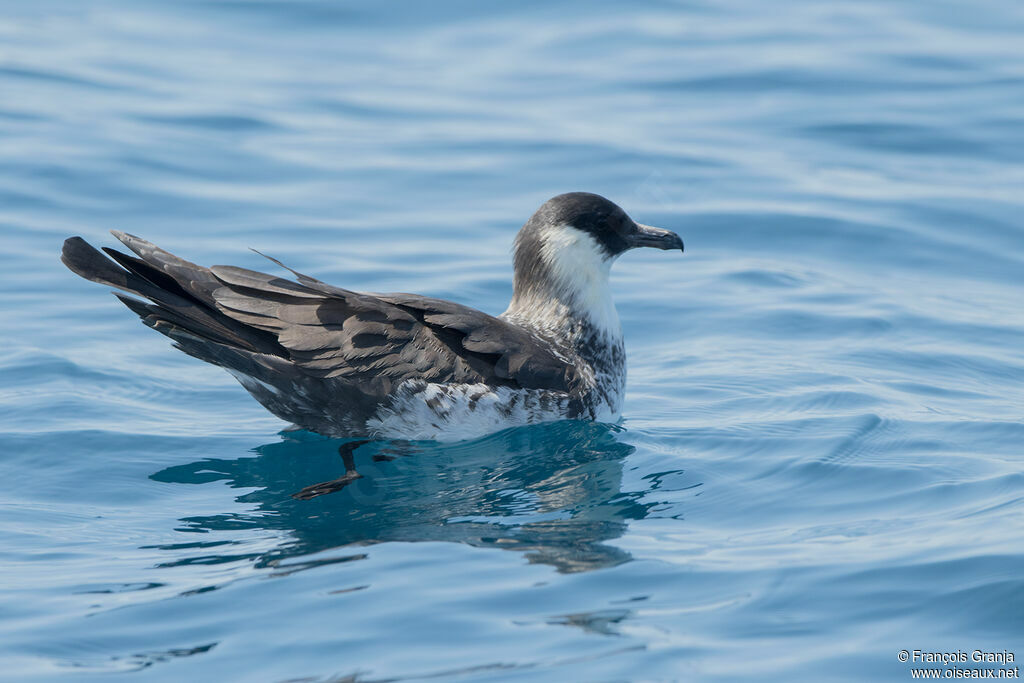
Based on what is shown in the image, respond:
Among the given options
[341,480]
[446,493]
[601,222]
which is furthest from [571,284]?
[341,480]

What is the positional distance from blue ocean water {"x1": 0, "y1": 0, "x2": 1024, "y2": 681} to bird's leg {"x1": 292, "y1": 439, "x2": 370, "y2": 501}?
9 centimetres

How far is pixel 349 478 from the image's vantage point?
686 centimetres

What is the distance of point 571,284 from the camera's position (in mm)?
7926

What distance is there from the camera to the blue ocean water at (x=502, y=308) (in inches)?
206

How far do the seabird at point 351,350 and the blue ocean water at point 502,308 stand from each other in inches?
8.9

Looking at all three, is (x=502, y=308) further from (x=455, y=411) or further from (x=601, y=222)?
(x=455, y=411)

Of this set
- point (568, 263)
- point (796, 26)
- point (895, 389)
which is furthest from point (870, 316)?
point (796, 26)

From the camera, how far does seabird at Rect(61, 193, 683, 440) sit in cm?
672

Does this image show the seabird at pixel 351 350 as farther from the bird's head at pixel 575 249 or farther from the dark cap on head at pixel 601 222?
the dark cap on head at pixel 601 222

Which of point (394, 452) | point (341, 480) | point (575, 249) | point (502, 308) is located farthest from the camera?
point (502, 308)

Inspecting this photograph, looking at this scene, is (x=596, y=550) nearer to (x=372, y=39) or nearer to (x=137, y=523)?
(x=137, y=523)

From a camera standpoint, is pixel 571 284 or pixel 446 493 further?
pixel 571 284

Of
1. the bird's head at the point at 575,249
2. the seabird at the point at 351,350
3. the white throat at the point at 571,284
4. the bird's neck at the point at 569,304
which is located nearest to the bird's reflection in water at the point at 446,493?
the seabird at the point at 351,350

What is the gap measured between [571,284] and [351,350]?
5.41 feet
